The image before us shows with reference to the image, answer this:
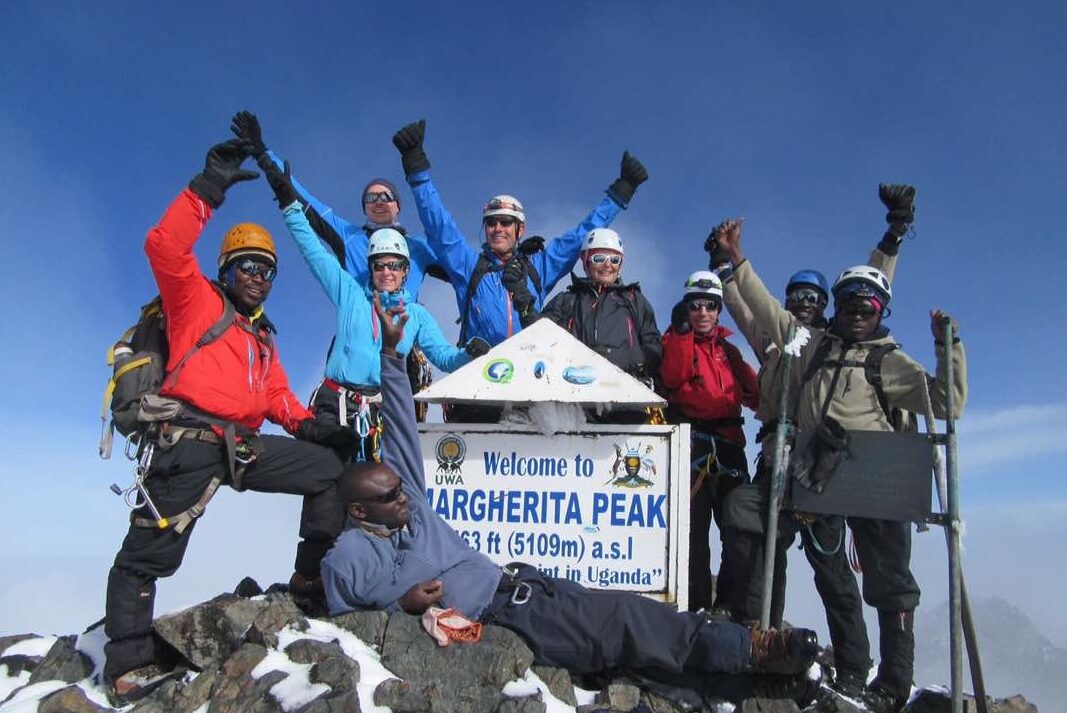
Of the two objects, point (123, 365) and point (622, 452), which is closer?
point (123, 365)

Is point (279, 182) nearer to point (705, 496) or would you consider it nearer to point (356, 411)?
point (356, 411)

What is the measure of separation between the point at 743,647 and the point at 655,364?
10.5 ft

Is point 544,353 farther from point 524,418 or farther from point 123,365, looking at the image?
point 123,365

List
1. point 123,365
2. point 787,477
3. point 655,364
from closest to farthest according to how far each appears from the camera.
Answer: point 123,365, point 787,477, point 655,364

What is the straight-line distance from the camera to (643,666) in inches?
204

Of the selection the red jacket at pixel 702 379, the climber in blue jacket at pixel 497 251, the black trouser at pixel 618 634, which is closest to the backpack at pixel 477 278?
the climber in blue jacket at pixel 497 251

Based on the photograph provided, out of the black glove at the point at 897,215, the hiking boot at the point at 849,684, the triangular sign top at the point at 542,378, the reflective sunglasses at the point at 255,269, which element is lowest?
the hiking boot at the point at 849,684

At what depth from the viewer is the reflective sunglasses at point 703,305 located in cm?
748

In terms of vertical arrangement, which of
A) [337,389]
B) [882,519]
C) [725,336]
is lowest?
[882,519]

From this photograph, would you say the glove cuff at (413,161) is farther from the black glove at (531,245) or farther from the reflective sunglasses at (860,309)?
the reflective sunglasses at (860,309)

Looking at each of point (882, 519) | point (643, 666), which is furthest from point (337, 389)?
point (882, 519)

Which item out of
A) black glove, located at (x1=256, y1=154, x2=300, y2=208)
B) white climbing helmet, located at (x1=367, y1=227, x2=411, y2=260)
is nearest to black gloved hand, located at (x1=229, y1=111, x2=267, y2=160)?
black glove, located at (x1=256, y1=154, x2=300, y2=208)

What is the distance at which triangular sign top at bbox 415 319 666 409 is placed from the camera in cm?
641

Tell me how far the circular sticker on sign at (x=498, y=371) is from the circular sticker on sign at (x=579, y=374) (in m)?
0.49
